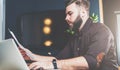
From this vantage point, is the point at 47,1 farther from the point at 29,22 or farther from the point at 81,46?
the point at 81,46

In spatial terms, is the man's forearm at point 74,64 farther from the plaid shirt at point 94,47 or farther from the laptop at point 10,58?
the laptop at point 10,58

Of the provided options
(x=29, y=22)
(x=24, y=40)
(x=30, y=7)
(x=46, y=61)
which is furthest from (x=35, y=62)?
(x=30, y=7)

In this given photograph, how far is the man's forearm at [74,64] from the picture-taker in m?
1.67

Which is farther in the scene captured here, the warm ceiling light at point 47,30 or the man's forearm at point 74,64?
the warm ceiling light at point 47,30

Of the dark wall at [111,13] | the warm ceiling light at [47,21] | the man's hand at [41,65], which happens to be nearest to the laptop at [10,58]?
the man's hand at [41,65]

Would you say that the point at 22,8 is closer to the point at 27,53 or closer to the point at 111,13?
the point at 27,53

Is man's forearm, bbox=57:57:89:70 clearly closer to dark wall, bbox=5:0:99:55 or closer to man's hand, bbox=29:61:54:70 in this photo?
man's hand, bbox=29:61:54:70

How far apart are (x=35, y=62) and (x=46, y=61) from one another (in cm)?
10

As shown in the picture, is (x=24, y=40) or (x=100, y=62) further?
(x=24, y=40)

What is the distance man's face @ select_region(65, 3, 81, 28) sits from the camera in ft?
5.82

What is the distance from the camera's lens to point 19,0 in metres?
1.90

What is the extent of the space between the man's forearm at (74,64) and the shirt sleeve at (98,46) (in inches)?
1.5

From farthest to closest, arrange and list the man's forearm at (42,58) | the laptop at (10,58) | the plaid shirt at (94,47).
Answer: the man's forearm at (42,58), the plaid shirt at (94,47), the laptop at (10,58)

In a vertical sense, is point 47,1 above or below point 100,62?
above
